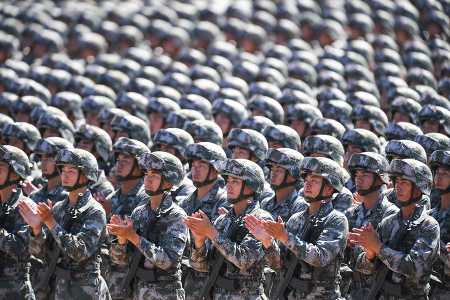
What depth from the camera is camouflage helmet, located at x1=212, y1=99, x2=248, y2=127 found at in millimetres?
18859

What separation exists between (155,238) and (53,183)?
287cm

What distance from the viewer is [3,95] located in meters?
20.5

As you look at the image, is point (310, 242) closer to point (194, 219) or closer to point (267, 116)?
point (194, 219)

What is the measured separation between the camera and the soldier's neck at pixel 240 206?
40.8 feet

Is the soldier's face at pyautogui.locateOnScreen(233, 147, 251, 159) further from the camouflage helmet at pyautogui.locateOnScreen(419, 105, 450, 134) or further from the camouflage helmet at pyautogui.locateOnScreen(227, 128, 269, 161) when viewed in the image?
the camouflage helmet at pyautogui.locateOnScreen(419, 105, 450, 134)

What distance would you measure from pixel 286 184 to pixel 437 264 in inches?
88.4

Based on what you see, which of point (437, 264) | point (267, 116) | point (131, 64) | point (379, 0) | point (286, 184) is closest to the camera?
point (437, 264)

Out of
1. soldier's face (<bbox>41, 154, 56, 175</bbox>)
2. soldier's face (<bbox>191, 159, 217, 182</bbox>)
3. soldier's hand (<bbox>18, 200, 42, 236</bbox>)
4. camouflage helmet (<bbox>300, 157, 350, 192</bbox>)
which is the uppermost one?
camouflage helmet (<bbox>300, 157, 350, 192</bbox>)

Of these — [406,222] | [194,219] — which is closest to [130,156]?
[194,219]

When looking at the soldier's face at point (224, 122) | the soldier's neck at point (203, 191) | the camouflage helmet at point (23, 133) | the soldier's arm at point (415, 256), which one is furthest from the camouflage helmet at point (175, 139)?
the soldier's arm at point (415, 256)

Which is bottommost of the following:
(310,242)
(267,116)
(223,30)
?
(223,30)

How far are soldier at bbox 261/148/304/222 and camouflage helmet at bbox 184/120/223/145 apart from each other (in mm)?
2602

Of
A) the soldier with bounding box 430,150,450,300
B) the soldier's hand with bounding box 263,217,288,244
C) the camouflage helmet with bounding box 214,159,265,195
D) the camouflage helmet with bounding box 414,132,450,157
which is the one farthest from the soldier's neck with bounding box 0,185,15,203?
the camouflage helmet with bounding box 414,132,450,157

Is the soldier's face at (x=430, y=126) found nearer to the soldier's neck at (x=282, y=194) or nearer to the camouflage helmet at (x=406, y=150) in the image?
the camouflage helmet at (x=406, y=150)
